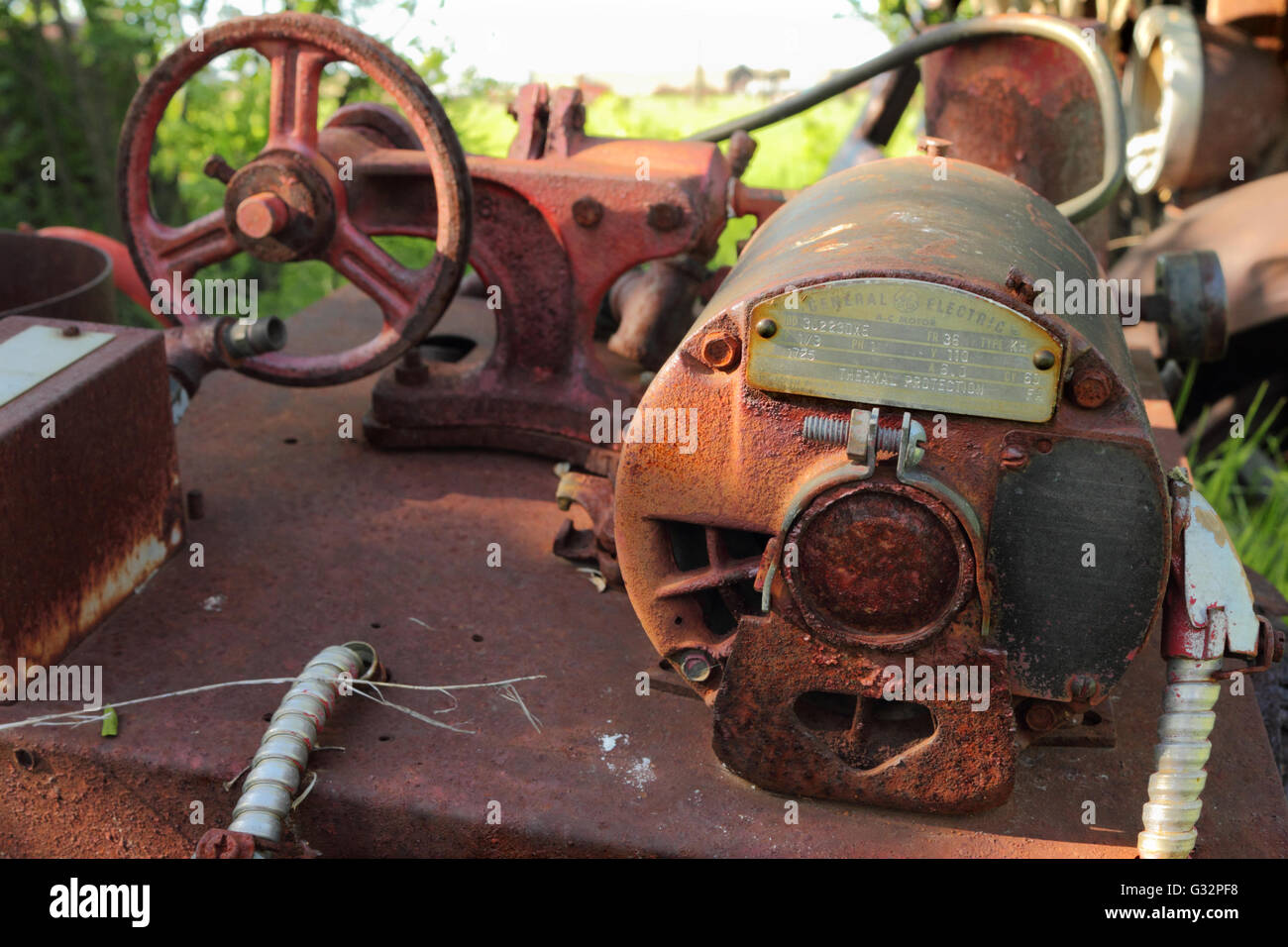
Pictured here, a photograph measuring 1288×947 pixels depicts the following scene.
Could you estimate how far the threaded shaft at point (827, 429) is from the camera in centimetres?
161

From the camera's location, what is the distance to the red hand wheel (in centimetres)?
245

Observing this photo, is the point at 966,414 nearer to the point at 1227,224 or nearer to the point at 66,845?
the point at 66,845

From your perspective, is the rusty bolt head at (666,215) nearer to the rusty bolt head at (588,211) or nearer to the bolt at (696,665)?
the rusty bolt head at (588,211)

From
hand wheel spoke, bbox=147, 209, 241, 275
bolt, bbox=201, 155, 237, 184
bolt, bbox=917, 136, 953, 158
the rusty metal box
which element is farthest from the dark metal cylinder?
bolt, bbox=917, 136, 953, 158

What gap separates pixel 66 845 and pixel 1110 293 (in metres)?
1.87

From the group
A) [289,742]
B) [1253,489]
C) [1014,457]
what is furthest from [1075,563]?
[1253,489]

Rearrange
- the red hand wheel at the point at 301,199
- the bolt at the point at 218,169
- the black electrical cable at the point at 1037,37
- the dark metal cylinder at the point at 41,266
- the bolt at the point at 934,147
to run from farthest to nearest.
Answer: the dark metal cylinder at the point at 41,266 < the black electrical cable at the point at 1037,37 < the bolt at the point at 218,169 < the red hand wheel at the point at 301,199 < the bolt at the point at 934,147

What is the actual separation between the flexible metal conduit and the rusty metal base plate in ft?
0.21

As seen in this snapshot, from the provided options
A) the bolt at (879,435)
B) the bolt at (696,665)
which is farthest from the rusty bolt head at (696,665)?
the bolt at (879,435)

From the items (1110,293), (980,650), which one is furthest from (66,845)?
(1110,293)

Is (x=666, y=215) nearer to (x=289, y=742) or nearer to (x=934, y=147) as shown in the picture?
(x=934, y=147)

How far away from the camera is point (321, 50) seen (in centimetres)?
254

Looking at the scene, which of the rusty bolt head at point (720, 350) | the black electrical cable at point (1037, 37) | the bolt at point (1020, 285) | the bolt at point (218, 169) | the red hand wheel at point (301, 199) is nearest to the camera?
the bolt at point (1020, 285)

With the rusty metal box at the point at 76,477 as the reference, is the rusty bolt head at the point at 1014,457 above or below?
above
